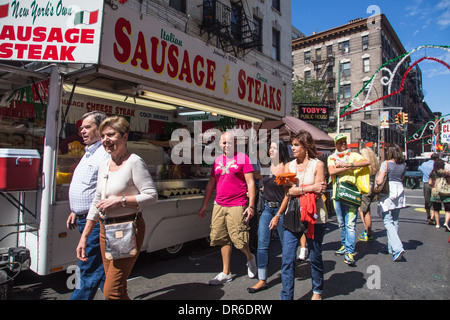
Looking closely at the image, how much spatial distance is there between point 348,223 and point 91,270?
12.3ft

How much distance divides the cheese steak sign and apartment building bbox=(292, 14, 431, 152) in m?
33.3

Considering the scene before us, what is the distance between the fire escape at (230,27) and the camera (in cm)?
1339

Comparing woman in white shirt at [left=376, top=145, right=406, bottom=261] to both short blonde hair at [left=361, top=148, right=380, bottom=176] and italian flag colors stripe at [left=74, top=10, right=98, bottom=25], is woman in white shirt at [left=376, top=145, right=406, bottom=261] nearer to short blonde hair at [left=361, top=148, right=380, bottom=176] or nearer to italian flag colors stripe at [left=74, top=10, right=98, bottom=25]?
short blonde hair at [left=361, top=148, right=380, bottom=176]

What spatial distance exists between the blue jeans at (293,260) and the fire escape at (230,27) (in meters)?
12.2

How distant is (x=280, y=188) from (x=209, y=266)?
1.72 metres

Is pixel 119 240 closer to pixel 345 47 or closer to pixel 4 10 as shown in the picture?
pixel 4 10

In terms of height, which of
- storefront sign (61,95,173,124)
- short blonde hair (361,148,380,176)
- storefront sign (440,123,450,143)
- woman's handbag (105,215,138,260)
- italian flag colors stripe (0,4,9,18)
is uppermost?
storefront sign (440,123,450,143)

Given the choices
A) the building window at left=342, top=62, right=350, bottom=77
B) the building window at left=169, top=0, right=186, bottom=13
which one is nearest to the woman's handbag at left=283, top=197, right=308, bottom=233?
the building window at left=169, top=0, right=186, bottom=13

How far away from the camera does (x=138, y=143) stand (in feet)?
19.1

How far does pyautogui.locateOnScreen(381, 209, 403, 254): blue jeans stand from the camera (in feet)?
15.2

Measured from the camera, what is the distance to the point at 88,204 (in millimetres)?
2592

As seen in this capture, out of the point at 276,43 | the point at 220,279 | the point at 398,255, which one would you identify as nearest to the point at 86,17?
the point at 220,279

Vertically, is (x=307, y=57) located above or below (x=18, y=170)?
above
